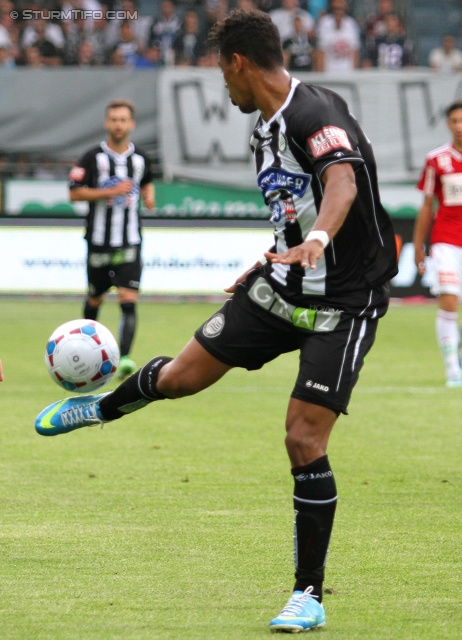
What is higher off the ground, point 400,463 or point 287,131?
point 287,131

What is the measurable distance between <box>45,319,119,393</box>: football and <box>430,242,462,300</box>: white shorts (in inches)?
215

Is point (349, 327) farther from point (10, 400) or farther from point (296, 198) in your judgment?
point (10, 400)

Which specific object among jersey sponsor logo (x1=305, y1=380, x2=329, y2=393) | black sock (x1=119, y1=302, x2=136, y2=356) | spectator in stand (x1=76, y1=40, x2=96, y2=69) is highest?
spectator in stand (x1=76, y1=40, x2=96, y2=69)

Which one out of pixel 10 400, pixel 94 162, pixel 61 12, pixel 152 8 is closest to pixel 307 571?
pixel 10 400

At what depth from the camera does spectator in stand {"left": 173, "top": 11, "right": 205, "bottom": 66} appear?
69.7 feet

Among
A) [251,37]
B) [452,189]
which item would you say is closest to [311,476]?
[251,37]

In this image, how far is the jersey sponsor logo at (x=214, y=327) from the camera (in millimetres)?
4562

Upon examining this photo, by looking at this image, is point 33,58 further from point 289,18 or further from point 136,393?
point 136,393

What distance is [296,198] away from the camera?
14.3 feet

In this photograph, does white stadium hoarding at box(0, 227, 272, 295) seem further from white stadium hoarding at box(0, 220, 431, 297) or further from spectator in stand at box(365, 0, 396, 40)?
spectator in stand at box(365, 0, 396, 40)

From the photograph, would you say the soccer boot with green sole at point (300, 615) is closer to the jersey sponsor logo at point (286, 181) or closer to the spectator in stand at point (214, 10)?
the jersey sponsor logo at point (286, 181)

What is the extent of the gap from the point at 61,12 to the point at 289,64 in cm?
418

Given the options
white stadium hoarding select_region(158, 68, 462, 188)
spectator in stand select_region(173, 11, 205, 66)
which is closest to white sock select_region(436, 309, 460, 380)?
white stadium hoarding select_region(158, 68, 462, 188)

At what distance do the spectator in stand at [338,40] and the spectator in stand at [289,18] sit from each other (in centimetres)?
26
